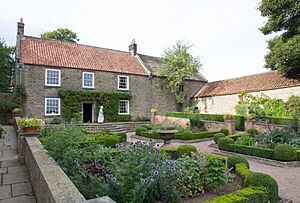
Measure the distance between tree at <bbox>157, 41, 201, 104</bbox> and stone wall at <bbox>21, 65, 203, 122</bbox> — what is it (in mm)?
980

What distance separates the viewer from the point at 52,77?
1766 centimetres

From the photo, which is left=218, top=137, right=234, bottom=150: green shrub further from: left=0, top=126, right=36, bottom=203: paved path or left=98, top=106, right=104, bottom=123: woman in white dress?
left=98, top=106, right=104, bottom=123: woman in white dress

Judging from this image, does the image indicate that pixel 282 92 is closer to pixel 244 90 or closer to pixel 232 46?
pixel 244 90

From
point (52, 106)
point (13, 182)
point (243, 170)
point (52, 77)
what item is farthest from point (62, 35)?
point (243, 170)

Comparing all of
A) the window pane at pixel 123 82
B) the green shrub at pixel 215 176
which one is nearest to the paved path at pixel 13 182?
the green shrub at pixel 215 176

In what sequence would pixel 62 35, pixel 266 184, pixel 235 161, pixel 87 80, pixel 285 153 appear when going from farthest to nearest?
pixel 62 35, pixel 87 80, pixel 285 153, pixel 235 161, pixel 266 184

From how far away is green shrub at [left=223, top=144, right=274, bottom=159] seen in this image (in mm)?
7965

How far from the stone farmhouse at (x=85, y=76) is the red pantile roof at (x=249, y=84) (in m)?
2.78

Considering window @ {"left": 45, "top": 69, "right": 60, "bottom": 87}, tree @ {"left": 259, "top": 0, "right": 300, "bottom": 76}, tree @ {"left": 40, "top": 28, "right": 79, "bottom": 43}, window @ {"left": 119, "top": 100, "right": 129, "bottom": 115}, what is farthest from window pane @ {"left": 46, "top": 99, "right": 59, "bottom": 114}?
tree @ {"left": 259, "top": 0, "right": 300, "bottom": 76}

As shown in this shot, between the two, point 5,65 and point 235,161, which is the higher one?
point 5,65

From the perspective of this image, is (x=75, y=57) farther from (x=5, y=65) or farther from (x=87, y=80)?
(x=5, y=65)

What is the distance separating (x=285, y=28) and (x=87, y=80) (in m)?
18.0

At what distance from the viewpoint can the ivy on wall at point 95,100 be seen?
58.3 feet

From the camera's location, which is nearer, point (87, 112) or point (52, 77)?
point (52, 77)
